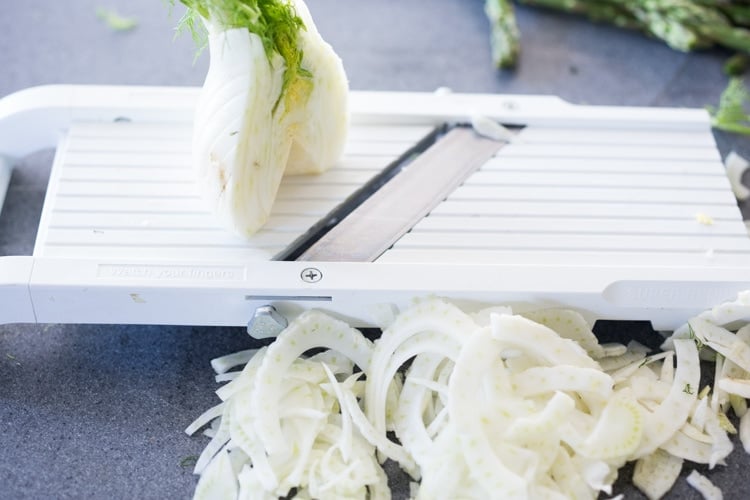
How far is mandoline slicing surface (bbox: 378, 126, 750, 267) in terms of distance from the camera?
1.71 meters

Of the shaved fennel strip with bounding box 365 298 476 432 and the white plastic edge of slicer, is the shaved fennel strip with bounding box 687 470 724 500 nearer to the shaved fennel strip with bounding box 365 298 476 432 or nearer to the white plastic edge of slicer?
the shaved fennel strip with bounding box 365 298 476 432

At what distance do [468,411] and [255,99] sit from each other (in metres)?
0.62

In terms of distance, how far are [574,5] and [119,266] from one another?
1.48 m

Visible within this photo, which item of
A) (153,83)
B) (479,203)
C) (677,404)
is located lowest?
(153,83)

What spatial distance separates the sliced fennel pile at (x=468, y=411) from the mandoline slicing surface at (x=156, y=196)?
0.70 ft

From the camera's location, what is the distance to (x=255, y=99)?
1.59 metres

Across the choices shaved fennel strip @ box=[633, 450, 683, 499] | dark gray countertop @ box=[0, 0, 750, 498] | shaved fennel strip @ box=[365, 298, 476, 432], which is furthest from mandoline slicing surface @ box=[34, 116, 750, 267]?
shaved fennel strip @ box=[633, 450, 683, 499]

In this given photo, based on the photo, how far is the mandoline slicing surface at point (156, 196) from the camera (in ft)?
5.50

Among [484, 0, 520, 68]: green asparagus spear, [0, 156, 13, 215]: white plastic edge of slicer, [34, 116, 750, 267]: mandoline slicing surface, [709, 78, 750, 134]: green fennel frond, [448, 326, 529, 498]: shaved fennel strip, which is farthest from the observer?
[484, 0, 520, 68]: green asparagus spear

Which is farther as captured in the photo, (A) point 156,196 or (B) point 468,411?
(A) point 156,196

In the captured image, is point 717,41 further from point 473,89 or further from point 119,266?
point 119,266

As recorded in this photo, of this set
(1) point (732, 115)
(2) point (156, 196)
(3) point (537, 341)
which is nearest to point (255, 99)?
(2) point (156, 196)

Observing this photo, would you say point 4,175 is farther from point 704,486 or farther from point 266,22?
point 704,486

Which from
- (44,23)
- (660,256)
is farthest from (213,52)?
(44,23)
